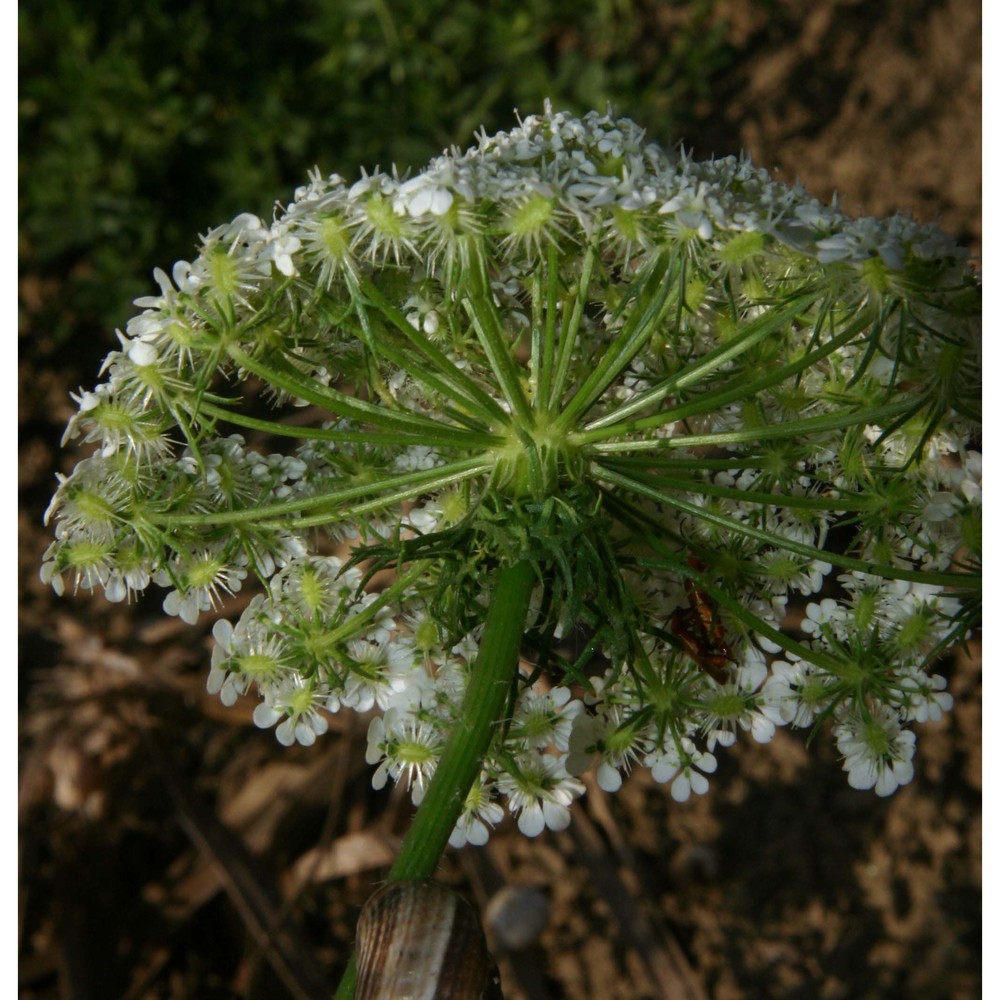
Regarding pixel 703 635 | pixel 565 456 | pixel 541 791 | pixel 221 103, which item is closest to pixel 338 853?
pixel 541 791

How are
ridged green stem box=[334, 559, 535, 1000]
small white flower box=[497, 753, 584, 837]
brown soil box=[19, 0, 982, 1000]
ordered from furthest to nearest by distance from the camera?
brown soil box=[19, 0, 982, 1000]
small white flower box=[497, 753, 584, 837]
ridged green stem box=[334, 559, 535, 1000]

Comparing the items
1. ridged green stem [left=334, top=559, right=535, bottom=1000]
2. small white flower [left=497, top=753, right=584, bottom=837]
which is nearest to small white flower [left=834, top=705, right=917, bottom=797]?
small white flower [left=497, top=753, right=584, bottom=837]

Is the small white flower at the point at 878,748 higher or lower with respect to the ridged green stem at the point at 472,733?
higher

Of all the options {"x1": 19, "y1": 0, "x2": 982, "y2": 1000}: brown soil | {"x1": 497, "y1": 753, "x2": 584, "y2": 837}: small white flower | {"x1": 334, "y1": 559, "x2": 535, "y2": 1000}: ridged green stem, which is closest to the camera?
{"x1": 334, "y1": 559, "x2": 535, "y2": 1000}: ridged green stem

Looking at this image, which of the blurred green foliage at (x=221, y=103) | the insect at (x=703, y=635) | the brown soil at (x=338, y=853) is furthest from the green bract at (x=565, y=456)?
the blurred green foliage at (x=221, y=103)

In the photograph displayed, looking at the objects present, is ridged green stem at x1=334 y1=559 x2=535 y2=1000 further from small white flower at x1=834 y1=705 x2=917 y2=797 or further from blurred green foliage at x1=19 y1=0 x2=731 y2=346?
blurred green foliage at x1=19 y1=0 x2=731 y2=346

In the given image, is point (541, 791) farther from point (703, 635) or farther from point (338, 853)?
point (338, 853)

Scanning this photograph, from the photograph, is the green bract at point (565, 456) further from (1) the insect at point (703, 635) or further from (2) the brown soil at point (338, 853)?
(2) the brown soil at point (338, 853)
